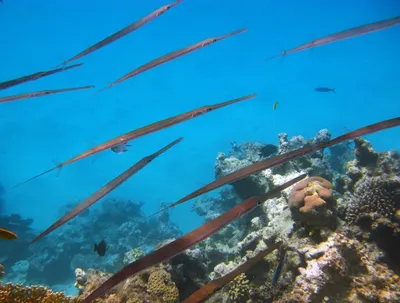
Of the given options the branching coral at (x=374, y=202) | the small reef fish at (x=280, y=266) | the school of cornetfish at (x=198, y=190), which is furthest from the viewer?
the branching coral at (x=374, y=202)

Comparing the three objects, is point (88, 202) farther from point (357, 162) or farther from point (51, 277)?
point (51, 277)

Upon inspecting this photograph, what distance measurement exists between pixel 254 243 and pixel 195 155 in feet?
272

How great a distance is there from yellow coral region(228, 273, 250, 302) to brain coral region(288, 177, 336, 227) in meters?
1.51

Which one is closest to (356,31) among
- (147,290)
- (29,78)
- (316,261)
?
(316,261)

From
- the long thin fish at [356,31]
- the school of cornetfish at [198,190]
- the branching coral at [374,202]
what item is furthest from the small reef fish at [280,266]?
the long thin fish at [356,31]

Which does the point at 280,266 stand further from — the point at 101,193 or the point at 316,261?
the point at 101,193

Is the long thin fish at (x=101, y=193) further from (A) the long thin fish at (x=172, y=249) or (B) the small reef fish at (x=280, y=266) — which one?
(B) the small reef fish at (x=280, y=266)

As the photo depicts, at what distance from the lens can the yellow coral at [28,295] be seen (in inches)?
163

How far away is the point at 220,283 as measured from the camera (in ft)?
9.46

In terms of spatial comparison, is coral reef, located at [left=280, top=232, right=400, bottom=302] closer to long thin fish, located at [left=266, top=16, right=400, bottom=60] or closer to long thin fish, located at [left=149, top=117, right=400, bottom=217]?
long thin fish, located at [left=149, top=117, right=400, bottom=217]

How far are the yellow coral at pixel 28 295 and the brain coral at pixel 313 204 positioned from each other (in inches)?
159

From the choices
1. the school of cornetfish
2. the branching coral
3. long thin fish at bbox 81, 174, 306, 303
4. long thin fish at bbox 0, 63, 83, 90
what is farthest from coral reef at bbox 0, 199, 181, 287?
long thin fish at bbox 81, 174, 306, 303

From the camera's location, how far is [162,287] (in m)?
4.69

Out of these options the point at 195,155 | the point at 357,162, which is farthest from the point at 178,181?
the point at 357,162
